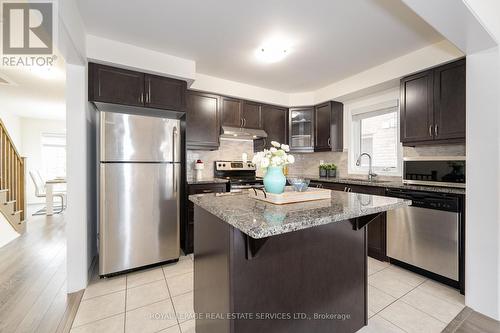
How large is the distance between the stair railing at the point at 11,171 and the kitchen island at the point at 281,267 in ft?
14.6

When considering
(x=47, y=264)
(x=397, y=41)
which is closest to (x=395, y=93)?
(x=397, y=41)

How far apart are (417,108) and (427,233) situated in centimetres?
141

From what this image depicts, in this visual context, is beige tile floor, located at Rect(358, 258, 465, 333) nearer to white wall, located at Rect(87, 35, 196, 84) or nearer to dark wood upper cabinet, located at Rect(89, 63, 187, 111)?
dark wood upper cabinet, located at Rect(89, 63, 187, 111)

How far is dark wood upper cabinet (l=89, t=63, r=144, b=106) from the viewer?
2.36 m

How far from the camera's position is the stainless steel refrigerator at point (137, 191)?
2.32 m

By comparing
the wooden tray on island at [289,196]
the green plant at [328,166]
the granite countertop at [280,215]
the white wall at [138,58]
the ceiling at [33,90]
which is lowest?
the granite countertop at [280,215]

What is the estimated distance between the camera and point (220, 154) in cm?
379

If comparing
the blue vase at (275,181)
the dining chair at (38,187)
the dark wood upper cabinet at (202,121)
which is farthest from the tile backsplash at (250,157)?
the dining chair at (38,187)

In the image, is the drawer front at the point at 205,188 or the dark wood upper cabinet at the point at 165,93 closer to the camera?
the dark wood upper cabinet at the point at 165,93

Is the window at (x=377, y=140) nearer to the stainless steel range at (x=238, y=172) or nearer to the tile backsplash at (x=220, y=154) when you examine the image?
the stainless steel range at (x=238, y=172)

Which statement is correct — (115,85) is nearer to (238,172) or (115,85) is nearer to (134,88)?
(134,88)

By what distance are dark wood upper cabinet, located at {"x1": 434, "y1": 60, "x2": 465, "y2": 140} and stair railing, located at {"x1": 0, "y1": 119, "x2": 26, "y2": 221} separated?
6.32 m

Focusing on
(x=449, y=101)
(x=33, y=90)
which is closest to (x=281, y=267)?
(x=449, y=101)
